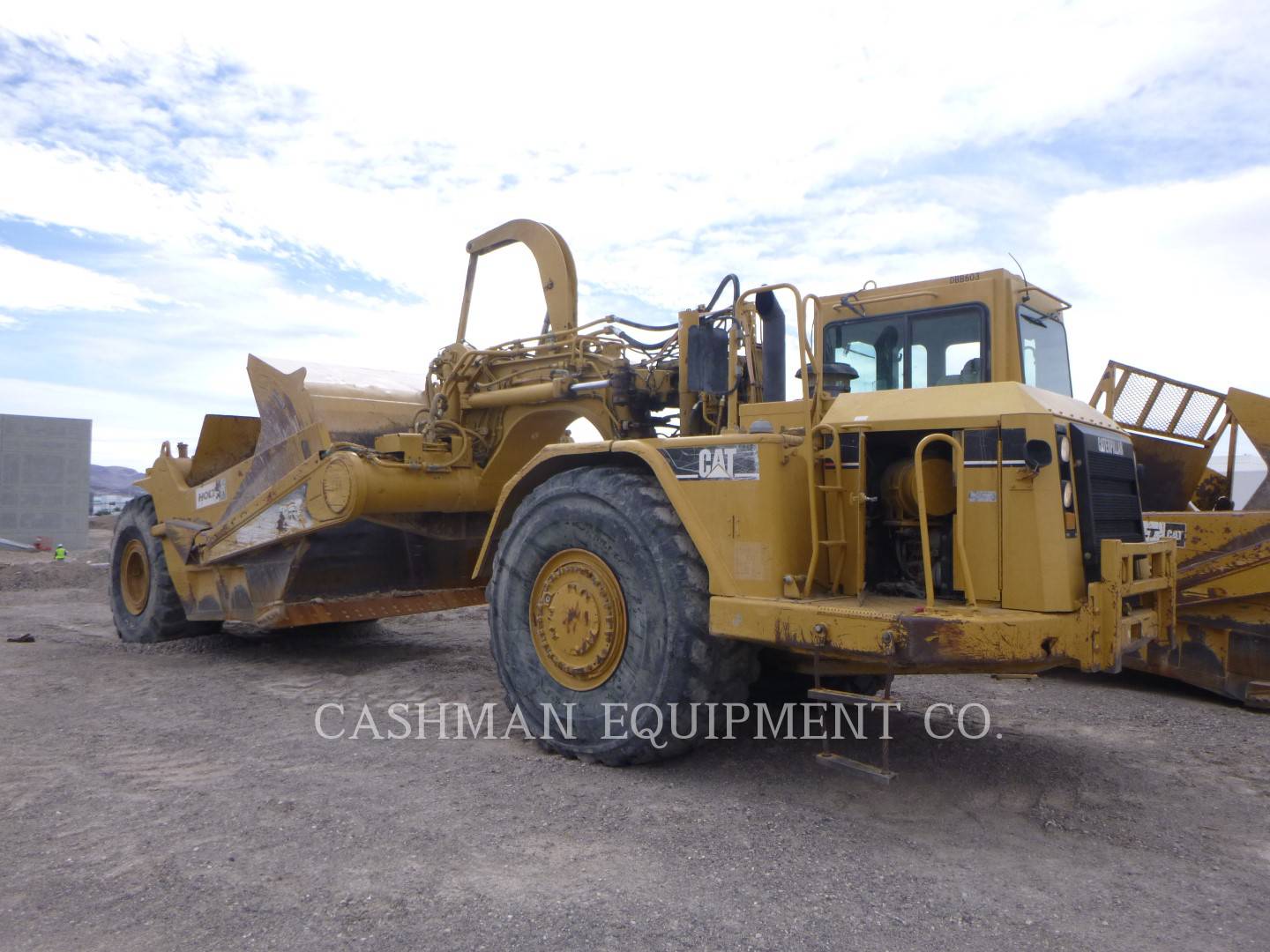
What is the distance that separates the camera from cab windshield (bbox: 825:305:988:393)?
552 cm

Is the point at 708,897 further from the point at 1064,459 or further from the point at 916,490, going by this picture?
the point at 1064,459

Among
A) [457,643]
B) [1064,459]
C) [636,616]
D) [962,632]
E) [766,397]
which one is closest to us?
[962,632]

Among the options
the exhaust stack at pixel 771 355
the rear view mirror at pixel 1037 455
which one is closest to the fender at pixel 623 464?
the exhaust stack at pixel 771 355

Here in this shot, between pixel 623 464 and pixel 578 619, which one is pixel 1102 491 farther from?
pixel 578 619

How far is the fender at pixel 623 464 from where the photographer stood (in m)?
4.30

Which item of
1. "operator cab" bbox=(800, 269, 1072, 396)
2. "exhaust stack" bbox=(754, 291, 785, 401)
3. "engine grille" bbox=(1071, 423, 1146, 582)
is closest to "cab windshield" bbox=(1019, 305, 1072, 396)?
"operator cab" bbox=(800, 269, 1072, 396)

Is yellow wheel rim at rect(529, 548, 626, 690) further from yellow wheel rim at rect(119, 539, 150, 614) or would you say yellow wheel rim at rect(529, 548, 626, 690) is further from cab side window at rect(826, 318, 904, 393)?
yellow wheel rim at rect(119, 539, 150, 614)

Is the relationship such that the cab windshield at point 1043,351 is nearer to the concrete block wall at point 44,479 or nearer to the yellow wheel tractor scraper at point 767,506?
the yellow wheel tractor scraper at point 767,506

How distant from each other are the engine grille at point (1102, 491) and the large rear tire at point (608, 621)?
1496mm

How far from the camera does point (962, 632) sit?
3672mm

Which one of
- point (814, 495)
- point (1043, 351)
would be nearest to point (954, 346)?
point (1043, 351)

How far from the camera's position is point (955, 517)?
4004mm

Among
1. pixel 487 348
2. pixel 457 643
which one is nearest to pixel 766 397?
pixel 487 348

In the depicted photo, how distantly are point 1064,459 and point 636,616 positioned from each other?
75.4 inches
